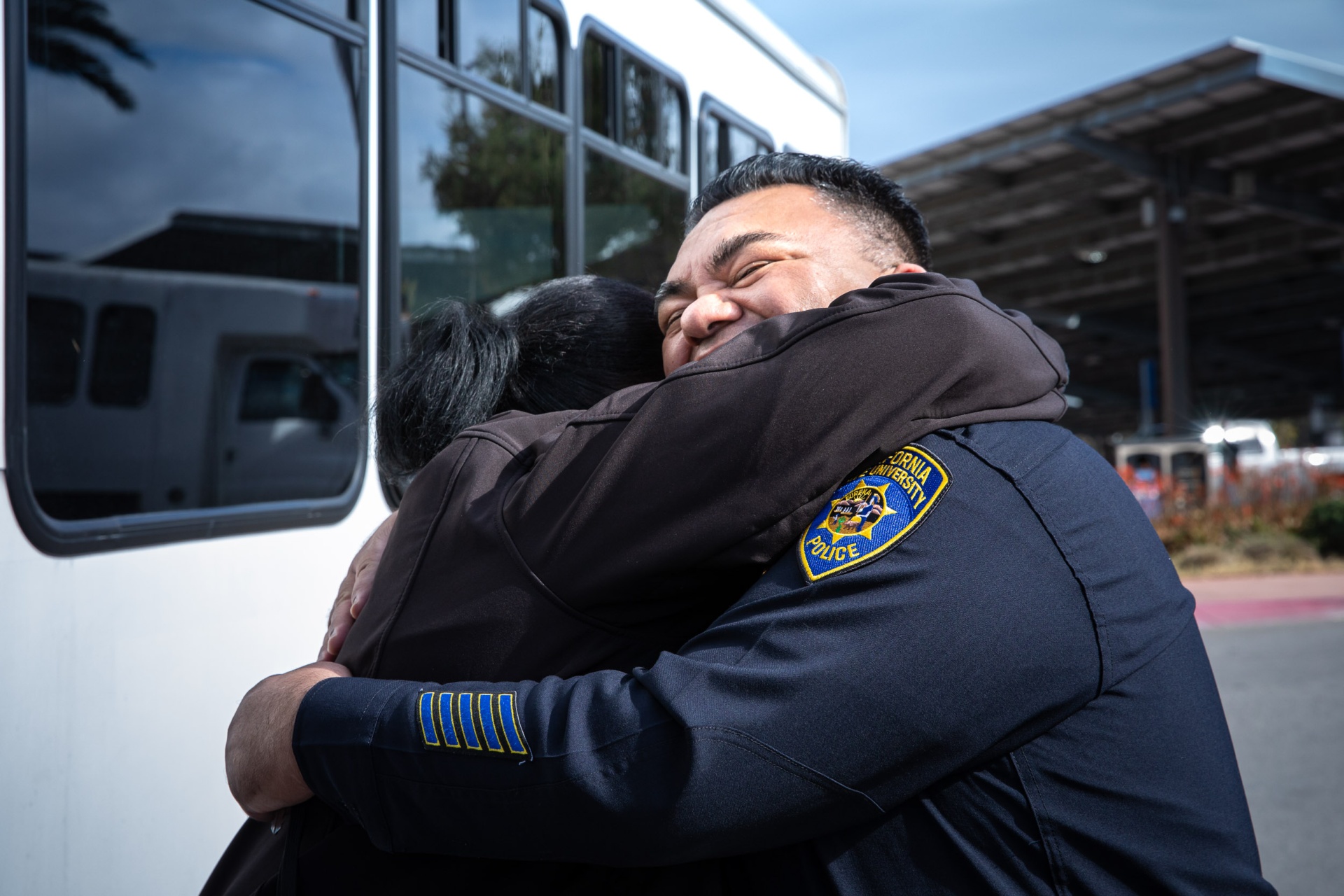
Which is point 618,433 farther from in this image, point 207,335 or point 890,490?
point 207,335

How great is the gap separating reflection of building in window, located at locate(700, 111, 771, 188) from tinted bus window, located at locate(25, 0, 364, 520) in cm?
178

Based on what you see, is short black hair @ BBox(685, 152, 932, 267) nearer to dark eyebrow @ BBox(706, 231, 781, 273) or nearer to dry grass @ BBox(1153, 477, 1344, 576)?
dark eyebrow @ BBox(706, 231, 781, 273)

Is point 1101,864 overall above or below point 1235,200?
below

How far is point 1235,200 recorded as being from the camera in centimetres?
1686

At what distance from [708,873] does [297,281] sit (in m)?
1.82

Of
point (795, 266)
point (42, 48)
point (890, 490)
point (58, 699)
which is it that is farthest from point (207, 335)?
point (890, 490)

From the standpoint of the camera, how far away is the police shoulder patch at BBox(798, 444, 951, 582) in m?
1.06

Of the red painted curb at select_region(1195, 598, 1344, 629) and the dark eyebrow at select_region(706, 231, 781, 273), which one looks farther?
the red painted curb at select_region(1195, 598, 1344, 629)

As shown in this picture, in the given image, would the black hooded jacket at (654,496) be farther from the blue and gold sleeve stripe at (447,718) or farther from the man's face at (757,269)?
the man's face at (757,269)

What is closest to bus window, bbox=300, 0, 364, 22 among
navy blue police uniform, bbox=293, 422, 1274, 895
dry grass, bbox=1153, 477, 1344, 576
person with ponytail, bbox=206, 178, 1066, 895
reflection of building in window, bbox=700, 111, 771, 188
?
person with ponytail, bbox=206, 178, 1066, 895

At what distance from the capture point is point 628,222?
376 centimetres

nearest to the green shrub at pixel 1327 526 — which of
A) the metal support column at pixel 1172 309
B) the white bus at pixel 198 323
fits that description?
the metal support column at pixel 1172 309

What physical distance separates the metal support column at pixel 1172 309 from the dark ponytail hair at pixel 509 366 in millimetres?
17004

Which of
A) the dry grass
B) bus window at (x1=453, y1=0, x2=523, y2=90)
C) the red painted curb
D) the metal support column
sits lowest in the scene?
the red painted curb
